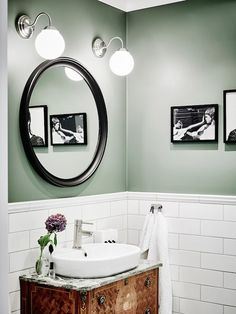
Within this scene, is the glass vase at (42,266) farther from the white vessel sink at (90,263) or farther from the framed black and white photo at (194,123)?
the framed black and white photo at (194,123)

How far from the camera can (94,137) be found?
352cm

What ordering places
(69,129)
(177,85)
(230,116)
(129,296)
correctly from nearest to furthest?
(129,296) < (69,129) < (230,116) < (177,85)

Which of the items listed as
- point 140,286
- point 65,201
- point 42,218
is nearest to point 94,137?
point 65,201

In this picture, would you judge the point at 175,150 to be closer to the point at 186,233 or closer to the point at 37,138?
the point at 186,233

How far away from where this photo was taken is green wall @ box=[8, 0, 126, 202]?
2.84 metres

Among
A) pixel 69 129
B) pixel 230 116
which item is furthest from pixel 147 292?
pixel 230 116

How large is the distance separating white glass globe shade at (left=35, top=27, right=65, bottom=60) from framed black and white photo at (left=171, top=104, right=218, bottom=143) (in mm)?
1129

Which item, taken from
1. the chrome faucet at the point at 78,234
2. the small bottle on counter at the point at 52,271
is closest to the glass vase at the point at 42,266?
the small bottle on counter at the point at 52,271

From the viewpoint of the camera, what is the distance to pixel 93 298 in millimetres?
2648

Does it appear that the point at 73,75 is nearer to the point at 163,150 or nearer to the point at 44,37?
the point at 44,37

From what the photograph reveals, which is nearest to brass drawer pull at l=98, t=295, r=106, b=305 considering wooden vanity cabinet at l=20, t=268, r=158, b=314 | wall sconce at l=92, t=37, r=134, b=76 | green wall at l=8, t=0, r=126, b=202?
wooden vanity cabinet at l=20, t=268, r=158, b=314

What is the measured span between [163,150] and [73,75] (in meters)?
0.93

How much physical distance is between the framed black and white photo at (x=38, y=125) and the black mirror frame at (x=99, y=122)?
0.05 m

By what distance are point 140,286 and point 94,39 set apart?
5.96ft
